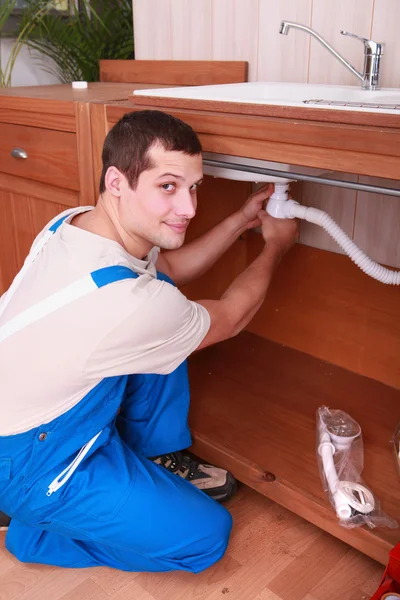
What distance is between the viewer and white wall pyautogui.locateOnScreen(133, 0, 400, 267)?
130cm

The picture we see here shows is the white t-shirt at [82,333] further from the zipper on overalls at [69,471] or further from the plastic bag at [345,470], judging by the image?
the plastic bag at [345,470]

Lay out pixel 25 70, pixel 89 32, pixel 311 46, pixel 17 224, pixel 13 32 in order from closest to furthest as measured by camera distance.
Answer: pixel 311 46 < pixel 17 224 < pixel 89 32 < pixel 13 32 < pixel 25 70

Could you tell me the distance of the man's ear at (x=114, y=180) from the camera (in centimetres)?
106

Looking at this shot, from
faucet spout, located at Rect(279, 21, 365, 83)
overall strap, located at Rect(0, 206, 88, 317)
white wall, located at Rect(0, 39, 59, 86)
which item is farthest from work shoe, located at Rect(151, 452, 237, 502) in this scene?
white wall, located at Rect(0, 39, 59, 86)

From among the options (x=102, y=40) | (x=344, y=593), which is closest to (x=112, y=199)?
(x=344, y=593)

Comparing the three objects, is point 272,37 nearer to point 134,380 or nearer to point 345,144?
point 345,144

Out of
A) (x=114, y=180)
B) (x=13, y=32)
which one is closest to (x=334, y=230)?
(x=114, y=180)

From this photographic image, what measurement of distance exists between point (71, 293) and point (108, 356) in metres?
0.12

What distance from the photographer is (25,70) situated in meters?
2.46

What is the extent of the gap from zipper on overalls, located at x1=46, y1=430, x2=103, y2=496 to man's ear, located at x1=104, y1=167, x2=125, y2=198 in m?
0.45

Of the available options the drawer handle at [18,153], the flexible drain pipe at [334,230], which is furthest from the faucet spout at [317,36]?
the drawer handle at [18,153]

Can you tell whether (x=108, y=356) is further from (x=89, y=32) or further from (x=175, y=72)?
(x=89, y=32)

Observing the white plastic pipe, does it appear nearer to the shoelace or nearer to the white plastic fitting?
the white plastic fitting

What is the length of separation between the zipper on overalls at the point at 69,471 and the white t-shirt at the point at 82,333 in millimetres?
91
